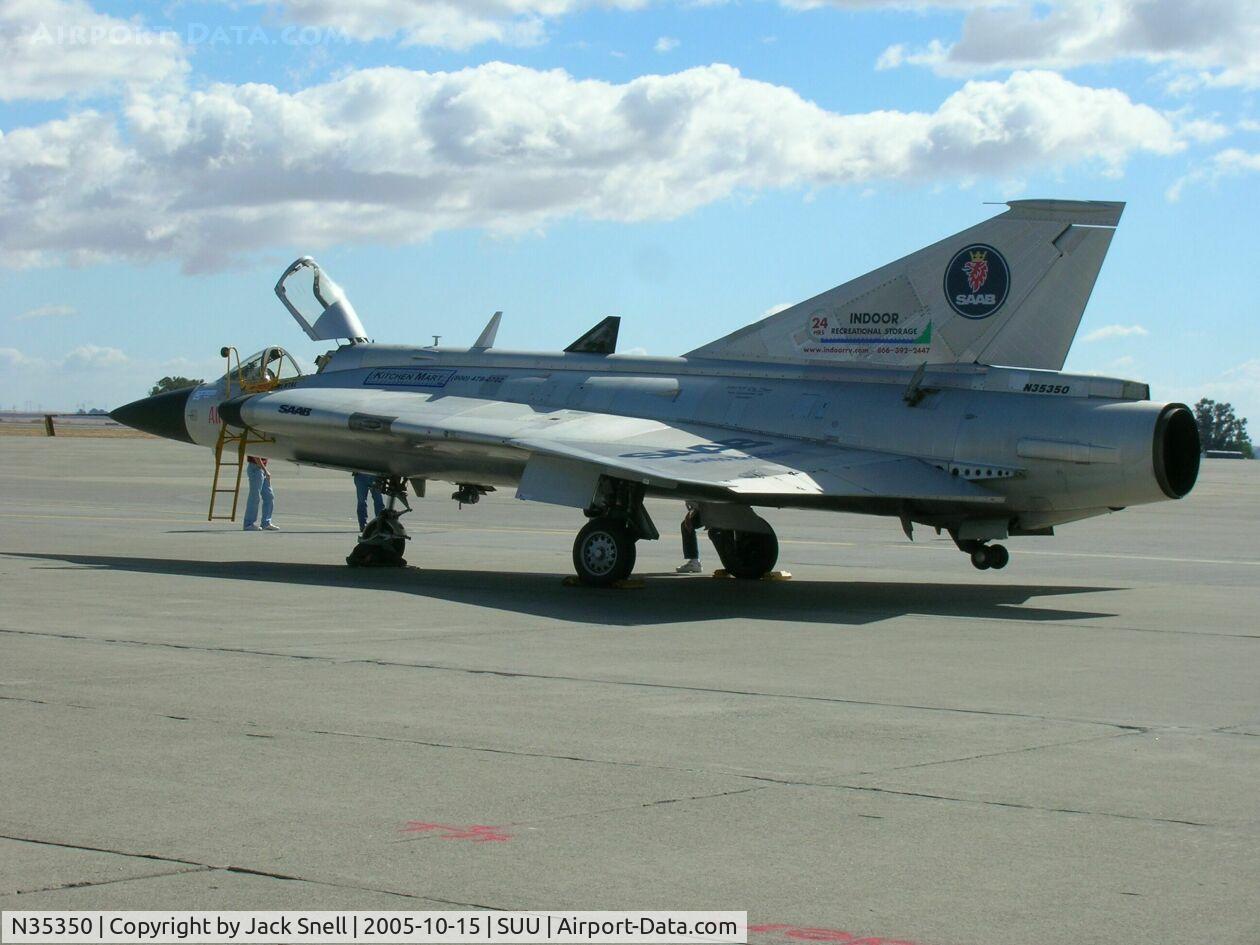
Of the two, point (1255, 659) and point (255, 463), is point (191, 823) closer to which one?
point (1255, 659)

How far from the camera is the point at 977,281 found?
16.4 m

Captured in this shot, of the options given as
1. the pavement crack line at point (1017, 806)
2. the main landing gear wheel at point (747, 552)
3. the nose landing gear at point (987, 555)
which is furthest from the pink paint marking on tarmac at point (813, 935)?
the main landing gear wheel at point (747, 552)

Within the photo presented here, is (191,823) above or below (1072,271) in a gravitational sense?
below

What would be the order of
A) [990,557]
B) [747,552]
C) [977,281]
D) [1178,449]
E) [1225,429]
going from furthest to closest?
[1225,429], [747,552], [977,281], [990,557], [1178,449]

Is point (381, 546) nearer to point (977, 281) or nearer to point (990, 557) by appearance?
point (990, 557)

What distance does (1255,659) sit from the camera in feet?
38.8

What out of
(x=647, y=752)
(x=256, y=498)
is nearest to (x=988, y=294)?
(x=647, y=752)

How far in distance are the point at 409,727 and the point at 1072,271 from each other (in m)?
10.2

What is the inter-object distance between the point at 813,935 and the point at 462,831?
5.81ft

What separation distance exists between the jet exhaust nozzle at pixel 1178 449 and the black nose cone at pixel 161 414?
13124 mm

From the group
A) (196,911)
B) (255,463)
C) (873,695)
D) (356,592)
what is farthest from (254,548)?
(196,911)

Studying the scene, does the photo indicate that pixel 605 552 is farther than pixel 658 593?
No

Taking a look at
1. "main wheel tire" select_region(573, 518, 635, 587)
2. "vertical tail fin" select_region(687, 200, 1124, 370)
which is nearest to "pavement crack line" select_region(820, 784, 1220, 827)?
"main wheel tire" select_region(573, 518, 635, 587)

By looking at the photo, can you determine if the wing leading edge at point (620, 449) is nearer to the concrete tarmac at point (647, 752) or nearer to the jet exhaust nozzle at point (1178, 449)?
the concrete tarmac at point (647, 752)
